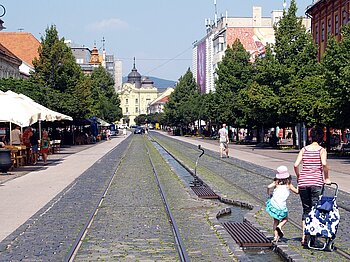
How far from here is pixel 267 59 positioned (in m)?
50.2

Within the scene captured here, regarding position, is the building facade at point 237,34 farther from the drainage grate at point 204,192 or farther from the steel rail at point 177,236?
the steel rail at point 177,236

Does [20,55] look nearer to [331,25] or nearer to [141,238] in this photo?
[331,25]

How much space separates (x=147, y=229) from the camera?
1212cm

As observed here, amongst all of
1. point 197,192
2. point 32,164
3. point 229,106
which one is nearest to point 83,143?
point 229,106

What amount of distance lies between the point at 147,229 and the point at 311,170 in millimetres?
3463

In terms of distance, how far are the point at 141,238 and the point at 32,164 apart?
71.0 ft

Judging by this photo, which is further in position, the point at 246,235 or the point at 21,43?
the point at 21,43

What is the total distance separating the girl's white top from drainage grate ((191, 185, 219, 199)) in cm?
738

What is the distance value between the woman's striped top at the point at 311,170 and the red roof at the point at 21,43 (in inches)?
3484

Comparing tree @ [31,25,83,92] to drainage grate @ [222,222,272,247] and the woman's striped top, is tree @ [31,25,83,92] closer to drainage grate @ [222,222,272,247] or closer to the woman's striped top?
drainage grate @ [222,222,272,247]

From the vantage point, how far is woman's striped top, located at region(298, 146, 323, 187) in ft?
33.3

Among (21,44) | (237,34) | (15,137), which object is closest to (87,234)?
(15,137)

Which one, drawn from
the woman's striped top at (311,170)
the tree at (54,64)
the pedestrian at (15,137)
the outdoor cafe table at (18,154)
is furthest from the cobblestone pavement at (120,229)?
the tree at (54,64)

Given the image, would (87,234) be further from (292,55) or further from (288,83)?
(292,55)
